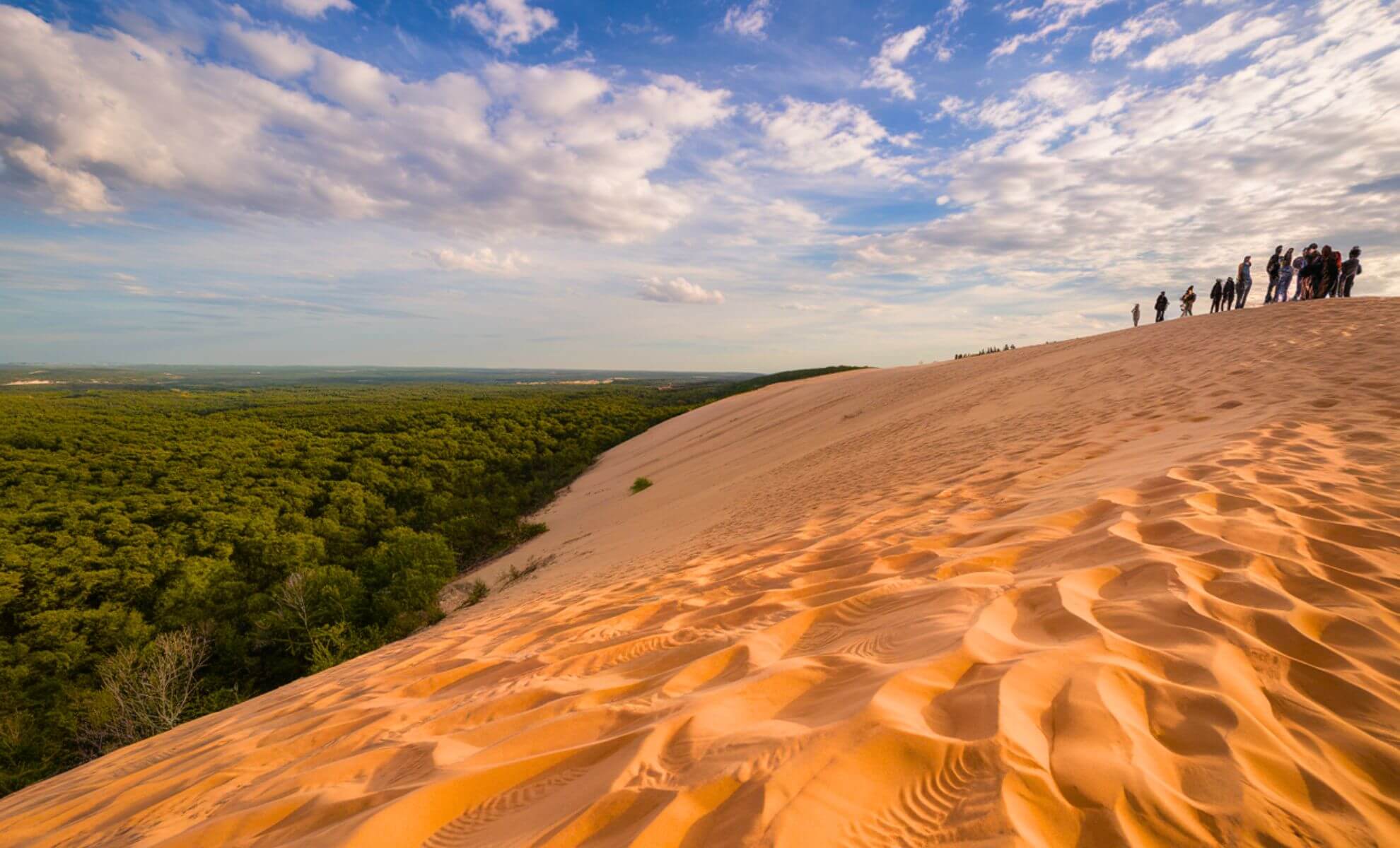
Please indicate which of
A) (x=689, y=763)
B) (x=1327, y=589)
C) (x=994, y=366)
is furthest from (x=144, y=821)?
(x=994, y=366)

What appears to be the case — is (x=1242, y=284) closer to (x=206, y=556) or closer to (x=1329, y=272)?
(x=1329, y=272)

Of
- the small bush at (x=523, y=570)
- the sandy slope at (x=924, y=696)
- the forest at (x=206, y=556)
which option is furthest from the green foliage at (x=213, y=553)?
the sandy slope at (x=924, y=696)

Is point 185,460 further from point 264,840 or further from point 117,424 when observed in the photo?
point 264,840

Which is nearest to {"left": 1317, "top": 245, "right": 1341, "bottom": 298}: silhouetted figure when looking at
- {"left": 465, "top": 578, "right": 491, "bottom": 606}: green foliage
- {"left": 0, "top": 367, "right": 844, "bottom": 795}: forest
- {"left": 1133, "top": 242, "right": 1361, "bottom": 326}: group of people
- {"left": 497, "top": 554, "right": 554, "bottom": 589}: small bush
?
{"left": 1133, "top": 242, "right": 1361, "bottom": 326}: group of people

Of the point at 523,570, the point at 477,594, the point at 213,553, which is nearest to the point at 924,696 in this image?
the point at 477,594

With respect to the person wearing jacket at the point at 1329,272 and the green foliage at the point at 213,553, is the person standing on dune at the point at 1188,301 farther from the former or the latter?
the green foliage at the point at 213,553

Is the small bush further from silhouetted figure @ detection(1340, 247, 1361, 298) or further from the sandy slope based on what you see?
silhouetted figure @ detection(1340, 247, 1361, 298)
